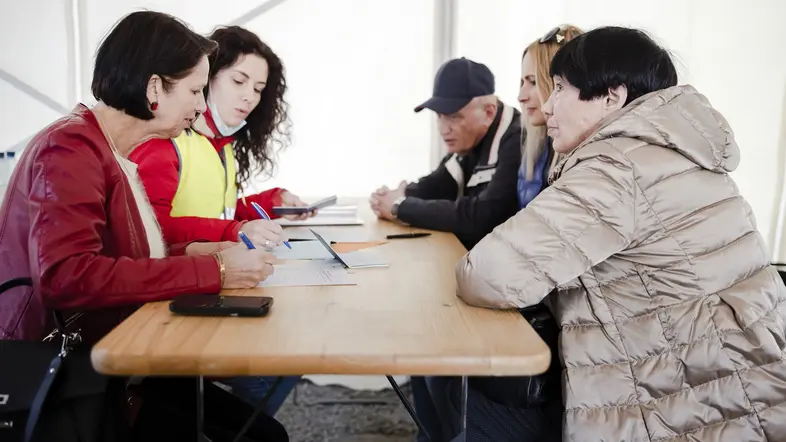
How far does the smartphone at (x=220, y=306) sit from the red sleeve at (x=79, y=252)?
6cm

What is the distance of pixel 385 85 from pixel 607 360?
214 cm

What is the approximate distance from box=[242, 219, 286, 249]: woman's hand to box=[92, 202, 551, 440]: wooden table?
31 cm

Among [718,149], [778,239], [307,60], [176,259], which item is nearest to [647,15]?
[778,239]

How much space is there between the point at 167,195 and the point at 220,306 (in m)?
0.69

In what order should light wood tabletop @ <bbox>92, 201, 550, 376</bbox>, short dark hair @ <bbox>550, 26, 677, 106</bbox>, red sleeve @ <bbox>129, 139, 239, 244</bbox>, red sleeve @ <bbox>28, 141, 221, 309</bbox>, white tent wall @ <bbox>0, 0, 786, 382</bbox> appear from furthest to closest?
white tent wall @ <bbox>0, 0, 786, 382</bbox>
red sleeve @ <bbox>129, 139, 239, 244</bbox>
short dark hair @ <bbox>550, 26, 677, 106</bbox>
red sleeve @ <bbox>28, 141, 221, 309</bbox>
light wood tabletop @ <bbox>92, 201, 550, 376</bbox>

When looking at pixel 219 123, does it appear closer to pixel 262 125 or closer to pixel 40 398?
A: pixel 262 125

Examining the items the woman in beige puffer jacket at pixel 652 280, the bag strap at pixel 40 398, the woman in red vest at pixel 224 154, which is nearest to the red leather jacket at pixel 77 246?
the bag strap at pixel 40 398

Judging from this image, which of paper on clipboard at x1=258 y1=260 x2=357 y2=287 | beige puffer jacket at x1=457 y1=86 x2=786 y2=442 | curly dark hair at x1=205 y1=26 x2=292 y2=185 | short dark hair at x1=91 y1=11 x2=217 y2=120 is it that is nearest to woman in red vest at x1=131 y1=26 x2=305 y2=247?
curly dark hair at x1=205 y1=26 x2=292 y2=185

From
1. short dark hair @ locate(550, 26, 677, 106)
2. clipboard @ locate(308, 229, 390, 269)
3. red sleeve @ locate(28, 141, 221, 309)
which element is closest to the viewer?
red sleeve @ locate(28, 141, 221, 309)

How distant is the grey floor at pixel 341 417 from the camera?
2.21 meters

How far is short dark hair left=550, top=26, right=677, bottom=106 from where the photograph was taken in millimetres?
1130

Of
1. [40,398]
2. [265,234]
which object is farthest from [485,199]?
[40,398]

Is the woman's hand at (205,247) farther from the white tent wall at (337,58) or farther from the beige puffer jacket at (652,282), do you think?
the white tent wall at (337,58)

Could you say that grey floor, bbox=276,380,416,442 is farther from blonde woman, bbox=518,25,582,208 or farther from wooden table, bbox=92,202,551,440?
wooden table, bbox=92,202,551,440
